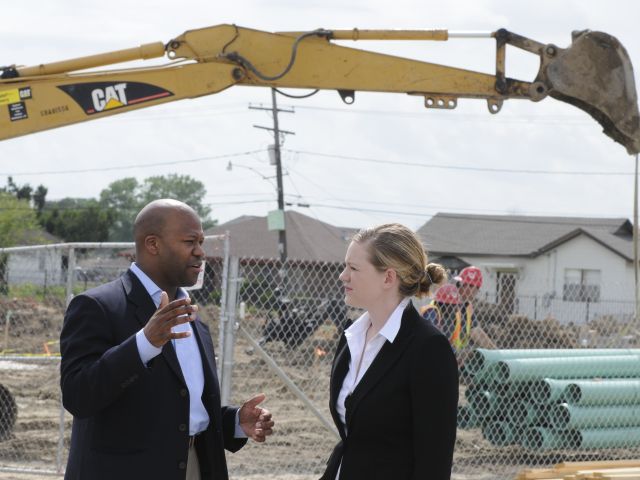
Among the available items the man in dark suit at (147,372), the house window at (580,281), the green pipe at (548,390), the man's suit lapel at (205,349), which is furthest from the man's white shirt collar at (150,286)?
the house window at (580,281)

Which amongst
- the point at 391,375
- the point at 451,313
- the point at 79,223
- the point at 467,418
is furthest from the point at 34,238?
the point at 391,375

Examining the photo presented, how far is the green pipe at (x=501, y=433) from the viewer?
1008cm

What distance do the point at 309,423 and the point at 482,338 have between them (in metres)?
2.66

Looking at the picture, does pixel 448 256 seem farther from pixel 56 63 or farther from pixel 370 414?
pixel 370 414

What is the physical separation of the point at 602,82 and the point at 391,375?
5654mm

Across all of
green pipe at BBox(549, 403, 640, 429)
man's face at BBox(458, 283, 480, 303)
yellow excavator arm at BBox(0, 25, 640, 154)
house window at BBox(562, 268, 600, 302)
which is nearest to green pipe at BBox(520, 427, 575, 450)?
green pipe at BBox(549, 403, 640, 429)

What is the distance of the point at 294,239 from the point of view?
60719 mm

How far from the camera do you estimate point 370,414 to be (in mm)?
3811

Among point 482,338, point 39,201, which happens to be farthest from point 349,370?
point 39,201

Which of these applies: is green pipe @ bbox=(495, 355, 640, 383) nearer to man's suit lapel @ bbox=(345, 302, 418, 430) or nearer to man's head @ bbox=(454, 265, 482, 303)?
man's head @ bbox=(454, 265, 482, 303)

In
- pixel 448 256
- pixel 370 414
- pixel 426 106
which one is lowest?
pixel 448 256

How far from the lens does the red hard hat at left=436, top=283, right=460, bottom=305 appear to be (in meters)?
9.93

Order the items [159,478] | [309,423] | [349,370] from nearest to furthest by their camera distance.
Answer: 1. [159,478]
2. [349,370]
3. [309,423]

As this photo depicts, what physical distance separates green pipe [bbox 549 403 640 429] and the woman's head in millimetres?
5880
